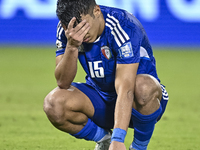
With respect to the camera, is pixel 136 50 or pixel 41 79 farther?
pixel 41 79

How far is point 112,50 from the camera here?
2814 mm

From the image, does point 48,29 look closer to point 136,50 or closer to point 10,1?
point 10,1

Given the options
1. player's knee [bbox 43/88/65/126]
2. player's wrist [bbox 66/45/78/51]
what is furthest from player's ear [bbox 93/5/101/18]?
player's knee [bbox 43/88/65/126]

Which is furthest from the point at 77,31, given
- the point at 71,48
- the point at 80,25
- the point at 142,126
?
the point at 142,126

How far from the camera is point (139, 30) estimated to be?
2.78 m

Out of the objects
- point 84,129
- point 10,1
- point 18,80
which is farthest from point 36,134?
point 10,1

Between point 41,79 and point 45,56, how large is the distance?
272 cm

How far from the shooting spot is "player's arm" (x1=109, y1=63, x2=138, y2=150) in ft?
8.01

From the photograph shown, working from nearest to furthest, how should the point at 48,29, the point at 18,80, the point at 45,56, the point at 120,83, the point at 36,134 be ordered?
the point at 120,83, the point at 36,134, the point at 18,80, the point at 45,56, the point at 48,29

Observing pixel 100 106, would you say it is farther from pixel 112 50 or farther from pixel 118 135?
pixel 118 135

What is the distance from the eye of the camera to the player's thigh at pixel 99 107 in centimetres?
302

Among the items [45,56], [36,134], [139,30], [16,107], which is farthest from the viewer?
[45,56]

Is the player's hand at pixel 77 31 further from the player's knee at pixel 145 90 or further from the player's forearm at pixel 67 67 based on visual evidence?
the player's knee at pixel 145 90

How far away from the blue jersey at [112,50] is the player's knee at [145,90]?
131 millimetres
